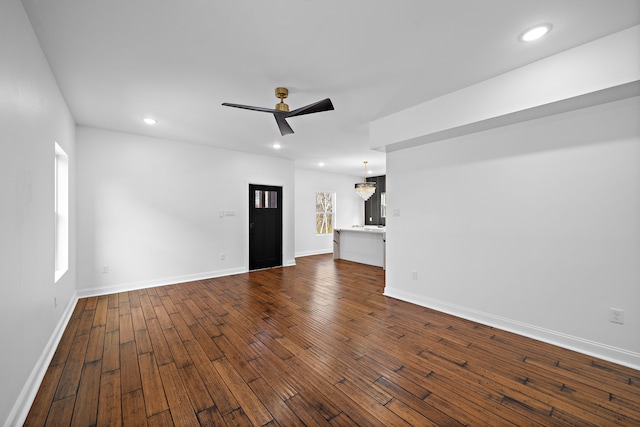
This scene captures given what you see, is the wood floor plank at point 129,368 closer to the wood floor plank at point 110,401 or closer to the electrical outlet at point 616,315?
the wood floor plank at point 110,401

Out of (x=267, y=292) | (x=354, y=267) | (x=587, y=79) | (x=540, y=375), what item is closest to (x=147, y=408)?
(x=267, y=292)

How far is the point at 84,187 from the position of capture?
4.14m

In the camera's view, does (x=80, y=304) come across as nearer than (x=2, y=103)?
No

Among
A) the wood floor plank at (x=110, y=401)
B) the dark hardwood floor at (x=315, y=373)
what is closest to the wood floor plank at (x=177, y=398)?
the dark hardwood floor at (x=315, y=373)

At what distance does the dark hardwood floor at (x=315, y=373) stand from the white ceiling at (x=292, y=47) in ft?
8.79

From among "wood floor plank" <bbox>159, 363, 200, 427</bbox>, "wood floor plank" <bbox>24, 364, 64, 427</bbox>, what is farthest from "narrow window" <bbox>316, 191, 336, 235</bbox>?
"wood floor plank" <bbox>24, 364, 64, 427</bbox>

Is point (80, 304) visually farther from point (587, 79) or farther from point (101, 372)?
point (587, 79)

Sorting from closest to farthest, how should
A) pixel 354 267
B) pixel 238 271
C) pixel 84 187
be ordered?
pixel 84 187 < pixel 238 271 < pixel 354 267

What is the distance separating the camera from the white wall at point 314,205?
26.0ft

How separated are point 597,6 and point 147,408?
13.3 feet

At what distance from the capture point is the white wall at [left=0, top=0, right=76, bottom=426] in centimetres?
151

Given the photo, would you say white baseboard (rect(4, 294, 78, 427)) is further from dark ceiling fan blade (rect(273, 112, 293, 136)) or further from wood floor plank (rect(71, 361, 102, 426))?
dark ceiling fan blade (rect(273, 112, 293, 136))

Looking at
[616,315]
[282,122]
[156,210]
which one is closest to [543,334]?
[616,315]

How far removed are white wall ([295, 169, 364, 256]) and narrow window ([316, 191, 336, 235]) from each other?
0.54 feet
